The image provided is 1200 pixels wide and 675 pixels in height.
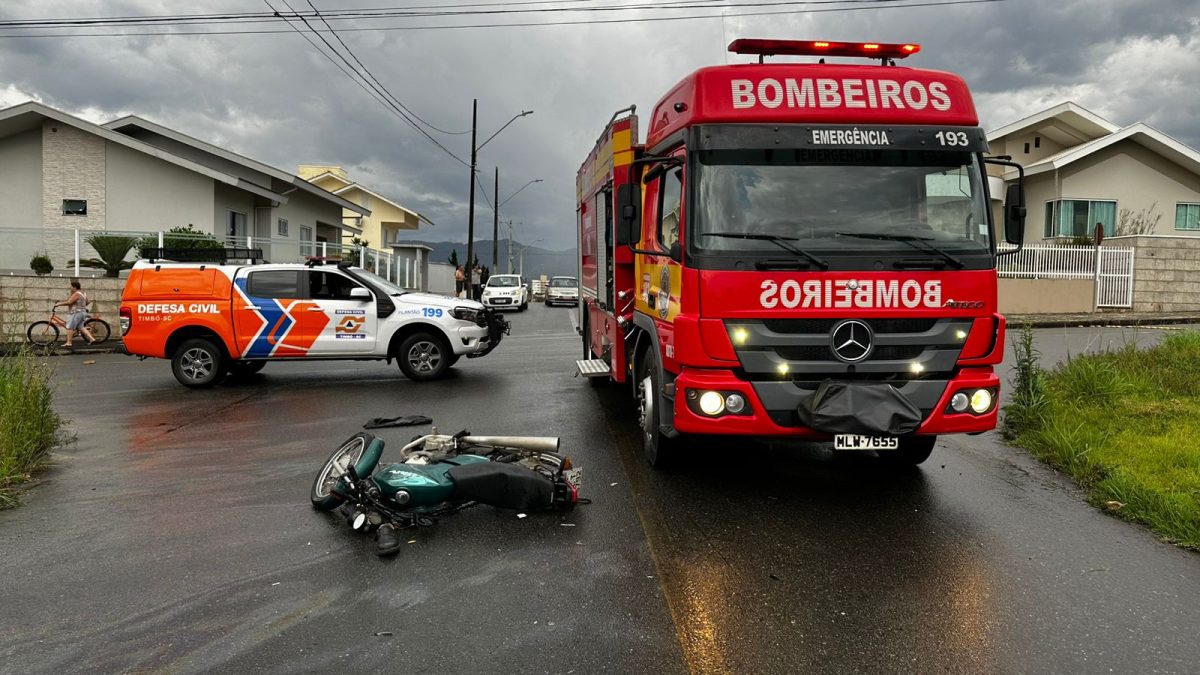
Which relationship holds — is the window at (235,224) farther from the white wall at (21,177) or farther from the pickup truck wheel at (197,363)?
the pickup truck wheel at (197,363)

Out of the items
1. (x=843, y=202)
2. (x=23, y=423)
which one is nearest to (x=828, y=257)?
(x=843, y=202)

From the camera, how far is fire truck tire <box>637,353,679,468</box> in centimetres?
621

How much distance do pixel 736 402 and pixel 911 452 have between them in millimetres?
2145

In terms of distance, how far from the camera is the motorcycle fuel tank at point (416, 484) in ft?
16.8

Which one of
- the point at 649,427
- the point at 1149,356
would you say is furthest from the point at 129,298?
the point at 1149,356

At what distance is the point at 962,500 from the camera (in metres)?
5.78

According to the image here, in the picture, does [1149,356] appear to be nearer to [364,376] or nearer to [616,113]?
[616,113]

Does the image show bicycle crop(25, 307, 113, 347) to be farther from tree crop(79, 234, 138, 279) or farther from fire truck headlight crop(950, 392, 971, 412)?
fire truck headlight crop(950, 392, 971, 412)

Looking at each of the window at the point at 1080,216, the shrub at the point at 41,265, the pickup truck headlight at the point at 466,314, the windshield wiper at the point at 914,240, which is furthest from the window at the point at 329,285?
the window at the point at 1080,216

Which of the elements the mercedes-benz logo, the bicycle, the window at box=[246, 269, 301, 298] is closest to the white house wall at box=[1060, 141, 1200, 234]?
the window at box=[246, 269, 301, 298]

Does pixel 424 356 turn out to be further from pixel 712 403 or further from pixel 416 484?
pixel 712 403

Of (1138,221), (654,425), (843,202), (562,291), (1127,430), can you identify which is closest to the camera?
(843,202)

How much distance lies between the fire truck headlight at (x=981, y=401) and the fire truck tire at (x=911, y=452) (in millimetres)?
921

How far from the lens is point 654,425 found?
6.31 meters
